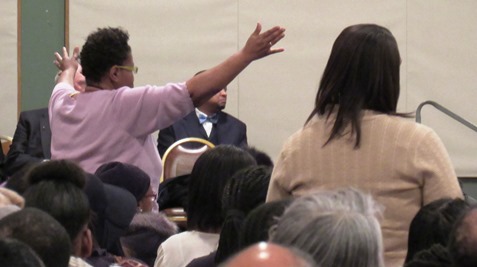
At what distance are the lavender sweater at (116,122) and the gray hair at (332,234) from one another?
6.13ft

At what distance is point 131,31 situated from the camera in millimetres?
8203

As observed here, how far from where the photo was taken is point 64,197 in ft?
8.66

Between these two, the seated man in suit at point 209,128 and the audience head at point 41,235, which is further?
the seated man in suit at point 209,128

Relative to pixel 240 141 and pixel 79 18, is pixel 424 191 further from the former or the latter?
pixel 79 18

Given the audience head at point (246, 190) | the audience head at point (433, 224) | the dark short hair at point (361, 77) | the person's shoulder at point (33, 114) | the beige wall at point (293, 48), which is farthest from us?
the beige wall at point (293, 48)

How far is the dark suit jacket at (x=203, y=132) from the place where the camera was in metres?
7.29

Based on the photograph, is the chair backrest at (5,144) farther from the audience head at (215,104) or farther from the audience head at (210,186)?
the audience head at (210,186)

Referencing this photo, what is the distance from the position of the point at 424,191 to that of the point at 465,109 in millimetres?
5972

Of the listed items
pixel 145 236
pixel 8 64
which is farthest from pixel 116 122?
pixel 8 64

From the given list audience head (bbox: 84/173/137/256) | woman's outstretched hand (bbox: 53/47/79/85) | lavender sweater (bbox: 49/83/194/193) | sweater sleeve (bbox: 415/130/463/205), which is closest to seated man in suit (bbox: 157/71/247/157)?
woman's outstretched hand (bbox: 53/47/79/85)

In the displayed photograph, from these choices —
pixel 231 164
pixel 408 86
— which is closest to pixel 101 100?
pixel 231 164

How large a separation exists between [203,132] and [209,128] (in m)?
0.10

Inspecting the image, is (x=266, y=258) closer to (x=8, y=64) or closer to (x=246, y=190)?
(x=246, y=190)

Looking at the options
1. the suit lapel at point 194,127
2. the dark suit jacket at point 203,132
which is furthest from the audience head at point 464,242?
the suit lapel at point 194,127
